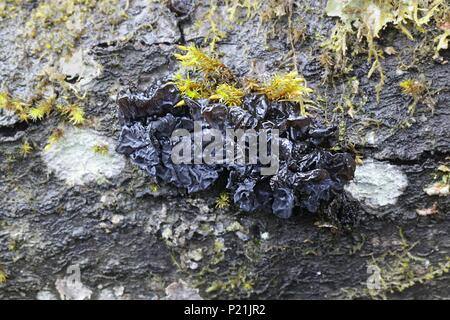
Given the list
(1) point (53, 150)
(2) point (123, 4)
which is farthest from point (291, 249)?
(2) point (123, 4)

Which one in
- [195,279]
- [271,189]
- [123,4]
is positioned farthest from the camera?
[123,4]

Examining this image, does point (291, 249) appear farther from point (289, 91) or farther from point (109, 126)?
point (109, 126)

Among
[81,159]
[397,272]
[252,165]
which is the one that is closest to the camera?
[252,165]

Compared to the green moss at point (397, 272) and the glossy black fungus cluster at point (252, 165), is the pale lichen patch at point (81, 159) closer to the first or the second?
the glossy black fungus cluster at point (252, 165)

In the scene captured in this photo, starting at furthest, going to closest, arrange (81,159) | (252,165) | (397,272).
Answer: (81,159)
(397,272)
(252,165)

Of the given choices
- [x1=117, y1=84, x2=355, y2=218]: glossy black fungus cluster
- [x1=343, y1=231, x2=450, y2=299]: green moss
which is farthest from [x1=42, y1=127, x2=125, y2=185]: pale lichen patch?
[x1=343, y1=231, x2=450, y2=299]: green moss

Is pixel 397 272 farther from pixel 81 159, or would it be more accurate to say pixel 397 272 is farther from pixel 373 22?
pixel 81 159

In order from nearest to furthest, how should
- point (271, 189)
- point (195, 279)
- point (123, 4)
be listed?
point (271, 189), point (195, 279), point (123, 4)

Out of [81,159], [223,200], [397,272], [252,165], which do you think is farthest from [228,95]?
[397,272]
